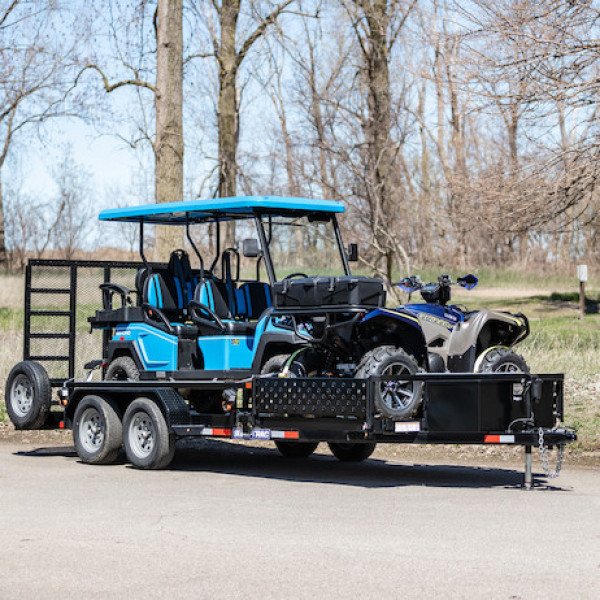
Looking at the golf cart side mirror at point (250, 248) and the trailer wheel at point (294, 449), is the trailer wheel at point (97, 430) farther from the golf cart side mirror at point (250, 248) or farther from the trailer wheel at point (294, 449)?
the golf cart side mirror at point (250, 248)

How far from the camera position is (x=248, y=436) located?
11.2m

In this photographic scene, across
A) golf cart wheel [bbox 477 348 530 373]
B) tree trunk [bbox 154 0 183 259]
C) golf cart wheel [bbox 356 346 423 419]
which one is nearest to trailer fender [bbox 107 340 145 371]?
golf cart wheel [bbox 356 346 423 419]

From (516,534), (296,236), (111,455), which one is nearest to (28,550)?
(516,534)

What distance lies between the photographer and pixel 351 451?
42.5 ft

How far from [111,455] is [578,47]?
1049cm

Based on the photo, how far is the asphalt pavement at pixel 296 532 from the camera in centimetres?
661

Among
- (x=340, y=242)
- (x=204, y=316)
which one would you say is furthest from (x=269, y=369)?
(x=340, y=242)

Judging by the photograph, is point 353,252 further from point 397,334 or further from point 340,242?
point 397,334

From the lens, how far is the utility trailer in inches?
400

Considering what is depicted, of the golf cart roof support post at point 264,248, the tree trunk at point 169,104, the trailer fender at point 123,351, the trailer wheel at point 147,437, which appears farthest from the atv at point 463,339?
the tree trunk at point 169,104

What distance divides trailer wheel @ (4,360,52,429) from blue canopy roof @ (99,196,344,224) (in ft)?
6.32

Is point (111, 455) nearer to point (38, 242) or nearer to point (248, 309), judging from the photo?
point (248, 309)

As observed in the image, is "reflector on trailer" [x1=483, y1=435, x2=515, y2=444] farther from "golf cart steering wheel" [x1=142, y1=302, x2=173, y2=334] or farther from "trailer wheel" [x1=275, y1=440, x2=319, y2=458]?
"golf cart steering wheel" [x1=142, y1=302, x2=173, y2=334]

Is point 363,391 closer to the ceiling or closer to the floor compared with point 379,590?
closer to the ceiling
